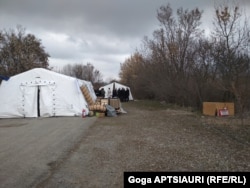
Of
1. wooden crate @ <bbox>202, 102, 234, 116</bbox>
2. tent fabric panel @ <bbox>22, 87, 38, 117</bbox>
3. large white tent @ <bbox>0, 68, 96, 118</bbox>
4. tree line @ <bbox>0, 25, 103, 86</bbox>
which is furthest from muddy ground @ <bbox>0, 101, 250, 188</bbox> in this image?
tree line @ <bbox>0, 25, 103, 86</bbox>

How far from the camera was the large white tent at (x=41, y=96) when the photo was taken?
20.7 meters

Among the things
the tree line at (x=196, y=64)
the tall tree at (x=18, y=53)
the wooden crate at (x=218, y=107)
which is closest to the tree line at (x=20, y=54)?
the tall tree at (x=18, y=53)

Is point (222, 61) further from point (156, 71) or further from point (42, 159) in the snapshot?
point (156, 71)

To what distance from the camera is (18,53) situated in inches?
1756

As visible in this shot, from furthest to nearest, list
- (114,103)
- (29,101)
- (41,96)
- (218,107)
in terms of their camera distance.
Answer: (114,103), (41,96), (29,101), (218,107)

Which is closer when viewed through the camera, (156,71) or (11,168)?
(11,168)

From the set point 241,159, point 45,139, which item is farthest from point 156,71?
point 241,159

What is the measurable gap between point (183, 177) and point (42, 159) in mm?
3805

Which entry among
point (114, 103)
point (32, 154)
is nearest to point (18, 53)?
point (114, 103)

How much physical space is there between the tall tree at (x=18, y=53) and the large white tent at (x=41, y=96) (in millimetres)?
21596

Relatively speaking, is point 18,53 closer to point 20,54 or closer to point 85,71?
point 20,54

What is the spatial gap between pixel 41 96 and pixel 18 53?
25940mm

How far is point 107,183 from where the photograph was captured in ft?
19.2

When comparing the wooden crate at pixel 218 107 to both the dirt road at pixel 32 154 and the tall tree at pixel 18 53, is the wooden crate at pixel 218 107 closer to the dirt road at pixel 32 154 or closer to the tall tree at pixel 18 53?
the dirt road at pixel 32 154
